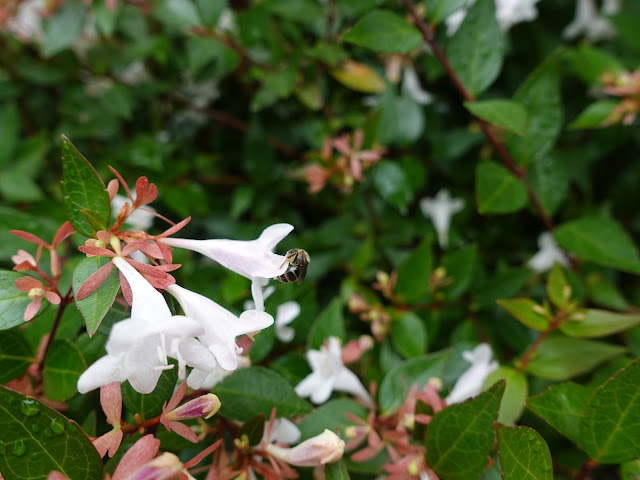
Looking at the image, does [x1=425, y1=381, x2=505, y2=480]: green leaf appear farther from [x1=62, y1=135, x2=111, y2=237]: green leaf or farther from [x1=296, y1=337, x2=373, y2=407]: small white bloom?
[x1=62, y1=135, x2=111, y2=237]: green leaf

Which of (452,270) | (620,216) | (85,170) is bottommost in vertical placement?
(620,216)

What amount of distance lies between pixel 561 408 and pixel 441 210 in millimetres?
801

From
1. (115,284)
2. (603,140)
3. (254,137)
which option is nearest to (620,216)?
(603,140)

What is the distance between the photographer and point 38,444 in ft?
2.16

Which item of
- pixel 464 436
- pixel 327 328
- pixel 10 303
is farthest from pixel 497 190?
pixel 10 303

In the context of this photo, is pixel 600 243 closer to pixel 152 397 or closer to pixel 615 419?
pixel 615 419

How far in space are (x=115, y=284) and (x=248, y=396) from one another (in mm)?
295

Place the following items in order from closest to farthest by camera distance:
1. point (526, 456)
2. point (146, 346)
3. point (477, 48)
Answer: point (146, 346), point (526, 456), point (477, 48)

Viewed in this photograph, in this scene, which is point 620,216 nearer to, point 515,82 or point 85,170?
point 515,82

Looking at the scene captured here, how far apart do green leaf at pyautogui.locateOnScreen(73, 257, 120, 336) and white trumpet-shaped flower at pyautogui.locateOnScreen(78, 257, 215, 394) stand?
3 cm

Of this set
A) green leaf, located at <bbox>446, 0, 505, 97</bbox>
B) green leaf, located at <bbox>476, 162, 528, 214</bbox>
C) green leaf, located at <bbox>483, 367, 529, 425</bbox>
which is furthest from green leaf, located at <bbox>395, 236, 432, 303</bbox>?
green leaf, located at <bbox>446, 0, 505, 97</bbox>

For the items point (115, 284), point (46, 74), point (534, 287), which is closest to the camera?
point (115, 284)

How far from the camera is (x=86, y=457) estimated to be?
670 millimetres

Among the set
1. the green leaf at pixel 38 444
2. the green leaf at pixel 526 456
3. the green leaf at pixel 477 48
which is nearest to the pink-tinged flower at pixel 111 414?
the green leaf at pixel 38 444
